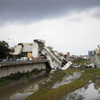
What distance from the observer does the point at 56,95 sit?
17.8 metres

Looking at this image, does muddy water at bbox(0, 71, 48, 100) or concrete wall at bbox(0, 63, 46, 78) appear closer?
muddy water at bbox(0, 71, 48, 100)

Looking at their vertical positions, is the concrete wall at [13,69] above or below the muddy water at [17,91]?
above

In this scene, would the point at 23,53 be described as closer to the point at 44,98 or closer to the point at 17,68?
the point at 17,68

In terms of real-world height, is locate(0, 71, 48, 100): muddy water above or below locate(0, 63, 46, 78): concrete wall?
below

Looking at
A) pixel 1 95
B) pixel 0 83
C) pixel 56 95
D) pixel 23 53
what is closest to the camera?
pixel 56 95

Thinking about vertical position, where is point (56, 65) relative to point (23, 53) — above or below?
below

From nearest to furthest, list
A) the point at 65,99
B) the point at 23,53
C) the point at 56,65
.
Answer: the point at 65,99 → the point at 56,65 → the point at 23,53

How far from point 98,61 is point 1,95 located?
39.4 metres

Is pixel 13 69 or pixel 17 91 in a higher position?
pixel 13 69

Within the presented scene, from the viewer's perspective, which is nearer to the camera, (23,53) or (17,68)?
(17,68)

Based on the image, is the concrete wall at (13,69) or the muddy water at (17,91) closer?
the muddy water at (17,91)

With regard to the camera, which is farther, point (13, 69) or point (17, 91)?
point (13, 69)

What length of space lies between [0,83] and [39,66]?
29463mm

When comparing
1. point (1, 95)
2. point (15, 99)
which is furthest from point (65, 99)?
point (1, 95)
